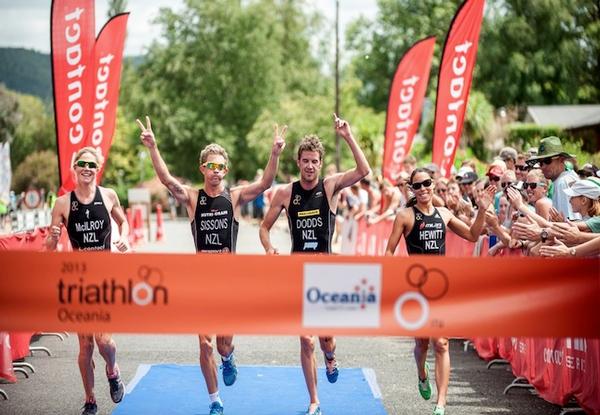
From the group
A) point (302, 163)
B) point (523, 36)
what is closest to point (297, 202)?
point (302, 163)

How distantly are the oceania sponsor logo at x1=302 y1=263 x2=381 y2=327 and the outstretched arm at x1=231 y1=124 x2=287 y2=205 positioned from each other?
2179 mm

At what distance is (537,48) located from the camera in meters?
71.6

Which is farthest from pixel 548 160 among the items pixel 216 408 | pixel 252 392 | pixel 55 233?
pixel 55 233

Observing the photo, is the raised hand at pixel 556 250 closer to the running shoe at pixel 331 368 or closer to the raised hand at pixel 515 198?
the raised hand at pixel 515 198

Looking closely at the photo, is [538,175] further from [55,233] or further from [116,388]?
[55,233]

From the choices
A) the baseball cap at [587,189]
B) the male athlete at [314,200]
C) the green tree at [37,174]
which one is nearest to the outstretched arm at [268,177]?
the male athlete at [314,200]

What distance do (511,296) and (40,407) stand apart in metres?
4.46

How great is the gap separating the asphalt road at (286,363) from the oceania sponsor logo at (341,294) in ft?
8.05

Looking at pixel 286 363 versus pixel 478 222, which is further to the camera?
pixel 286 363

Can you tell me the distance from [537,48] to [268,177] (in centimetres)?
6652

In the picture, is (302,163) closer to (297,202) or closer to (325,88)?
(297,202)

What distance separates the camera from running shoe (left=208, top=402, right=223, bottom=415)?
811 cm

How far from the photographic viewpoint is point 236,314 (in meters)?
6.29

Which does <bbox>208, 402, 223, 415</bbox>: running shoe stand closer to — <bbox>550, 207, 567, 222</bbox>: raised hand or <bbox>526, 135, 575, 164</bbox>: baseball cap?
<bbox>550, 207, 567, 222</bbox>: raised hand
